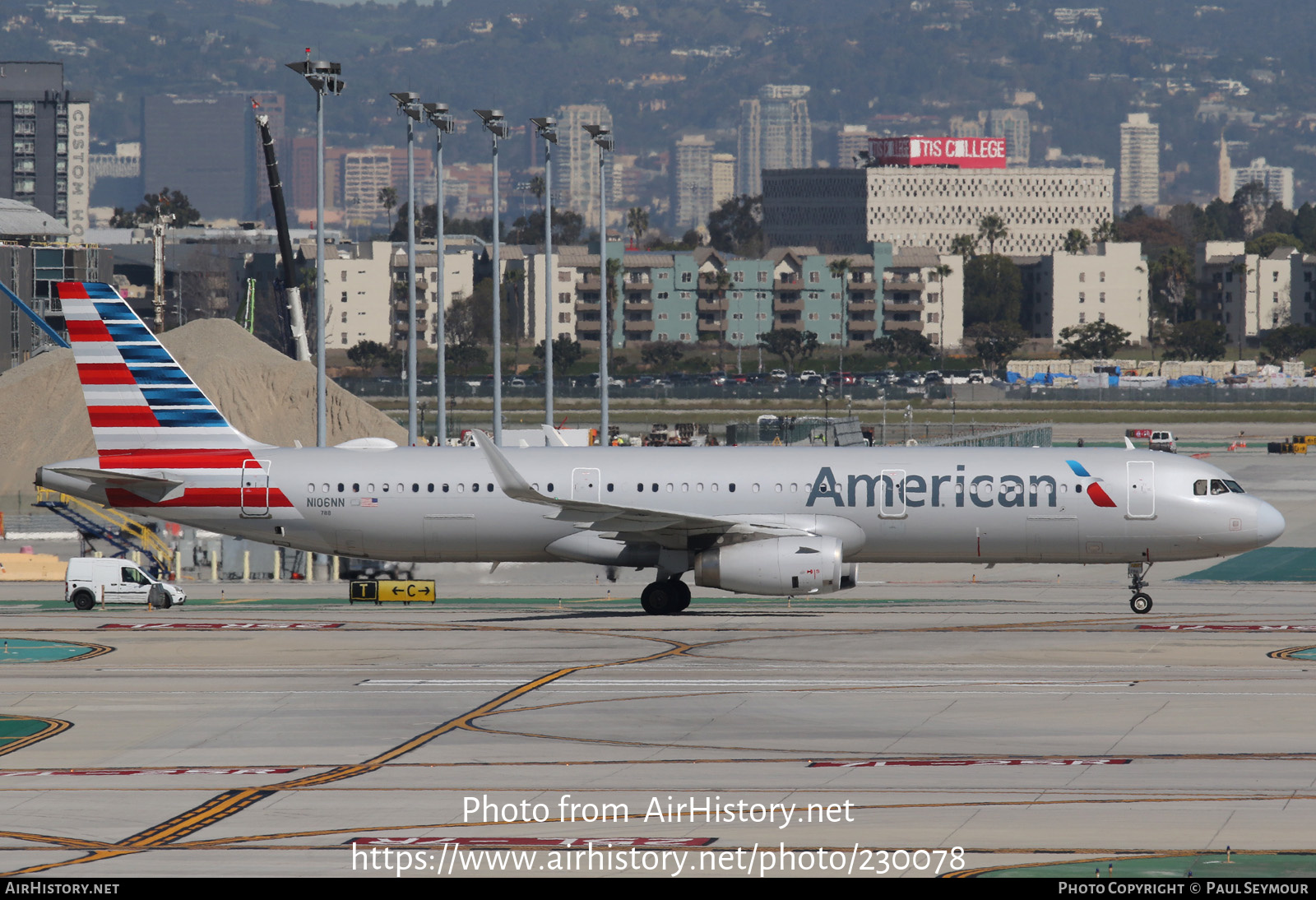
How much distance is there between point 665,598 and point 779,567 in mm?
3992

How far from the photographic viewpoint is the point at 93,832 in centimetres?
2242

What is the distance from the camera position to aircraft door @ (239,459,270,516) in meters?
46.9

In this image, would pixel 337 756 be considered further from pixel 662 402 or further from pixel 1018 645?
pixel 662 402

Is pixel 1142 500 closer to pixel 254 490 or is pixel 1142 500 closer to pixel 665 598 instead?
pixel 665 598

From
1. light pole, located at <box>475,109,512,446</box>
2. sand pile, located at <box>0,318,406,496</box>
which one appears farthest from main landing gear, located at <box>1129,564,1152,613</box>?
sand pile, located at <box>0,318,406,496</box>

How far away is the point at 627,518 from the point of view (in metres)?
44.9

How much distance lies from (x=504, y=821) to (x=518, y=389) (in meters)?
162

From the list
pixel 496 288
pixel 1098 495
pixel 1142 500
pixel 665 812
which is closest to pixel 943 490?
pixel 1098 495

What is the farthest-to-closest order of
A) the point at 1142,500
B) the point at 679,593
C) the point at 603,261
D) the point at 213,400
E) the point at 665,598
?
the point at 213,400 → the point at 603,261 → the point at 679,593 → the point at 665,598 → the point at 1142,500

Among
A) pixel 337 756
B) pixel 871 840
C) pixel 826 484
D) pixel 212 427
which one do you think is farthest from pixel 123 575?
pixel 871 840

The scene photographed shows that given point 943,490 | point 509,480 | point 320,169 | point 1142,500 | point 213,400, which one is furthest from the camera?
point 213,400

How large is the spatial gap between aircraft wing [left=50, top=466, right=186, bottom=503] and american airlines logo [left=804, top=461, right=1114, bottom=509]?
Result: 1763 cm

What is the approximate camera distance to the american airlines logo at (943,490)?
1785 inches

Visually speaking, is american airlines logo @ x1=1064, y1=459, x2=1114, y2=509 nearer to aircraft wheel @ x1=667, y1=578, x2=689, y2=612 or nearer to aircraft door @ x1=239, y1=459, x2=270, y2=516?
aircraft wheel @ x1=667, y1=578, x2=689, y2=612
